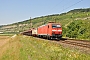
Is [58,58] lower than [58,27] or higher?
lower

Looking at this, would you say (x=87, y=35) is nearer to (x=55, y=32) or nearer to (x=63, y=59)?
(x=55, y=32)

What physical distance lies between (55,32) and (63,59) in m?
24.4

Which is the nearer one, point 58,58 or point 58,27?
point 58,58

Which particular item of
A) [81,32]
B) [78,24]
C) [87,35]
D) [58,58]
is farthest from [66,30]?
[58,58]

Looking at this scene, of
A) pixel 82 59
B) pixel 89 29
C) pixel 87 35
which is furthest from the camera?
pixel 89 29

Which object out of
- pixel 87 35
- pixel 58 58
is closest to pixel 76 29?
pixel 87 35

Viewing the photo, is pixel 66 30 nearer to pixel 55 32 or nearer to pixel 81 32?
pixel 81 32

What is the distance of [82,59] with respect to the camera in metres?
11.9

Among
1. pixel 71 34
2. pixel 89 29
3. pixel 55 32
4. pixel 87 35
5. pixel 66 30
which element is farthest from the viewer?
pixel 66 30

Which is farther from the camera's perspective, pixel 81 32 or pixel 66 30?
pixel 66 30

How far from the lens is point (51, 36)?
37.8m

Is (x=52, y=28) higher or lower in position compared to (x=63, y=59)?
higher

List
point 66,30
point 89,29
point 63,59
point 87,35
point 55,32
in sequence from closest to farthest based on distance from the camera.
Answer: point 63,59 → point 55,32 → point 87,35 → point 89,29 → point 66,30

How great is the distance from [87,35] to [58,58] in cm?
3233
